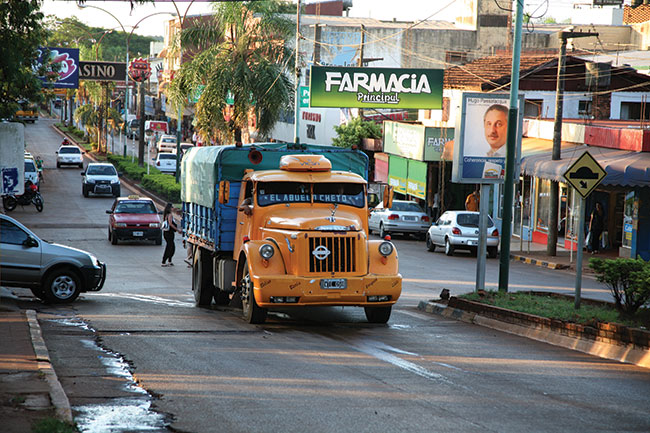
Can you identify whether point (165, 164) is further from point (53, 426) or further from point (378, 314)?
point (53, 426)

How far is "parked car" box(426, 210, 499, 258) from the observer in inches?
1342

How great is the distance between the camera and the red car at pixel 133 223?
35.2 m

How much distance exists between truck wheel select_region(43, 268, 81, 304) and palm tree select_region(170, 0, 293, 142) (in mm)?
24990

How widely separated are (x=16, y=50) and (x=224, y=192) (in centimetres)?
455

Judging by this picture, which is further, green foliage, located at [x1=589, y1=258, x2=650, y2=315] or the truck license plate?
the truck license plate

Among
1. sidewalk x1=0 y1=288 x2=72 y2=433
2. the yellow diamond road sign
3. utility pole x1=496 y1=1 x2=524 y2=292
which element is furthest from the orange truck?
sidewalk x1=0 y1=288 x2=72 y2=433

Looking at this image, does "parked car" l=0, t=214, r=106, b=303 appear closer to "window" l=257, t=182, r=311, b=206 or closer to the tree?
the tree

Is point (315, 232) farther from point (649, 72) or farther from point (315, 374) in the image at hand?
point (649, 72)

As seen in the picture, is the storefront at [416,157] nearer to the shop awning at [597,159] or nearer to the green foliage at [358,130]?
the green foliage at [358,130]

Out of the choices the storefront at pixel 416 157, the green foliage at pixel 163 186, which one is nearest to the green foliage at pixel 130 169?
the green foliage at pixel 163 186

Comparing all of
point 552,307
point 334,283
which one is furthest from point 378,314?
point 552,307

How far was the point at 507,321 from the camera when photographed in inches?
640

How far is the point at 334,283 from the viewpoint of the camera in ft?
48.8

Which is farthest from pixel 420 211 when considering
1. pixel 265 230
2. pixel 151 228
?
pixel 265 230
